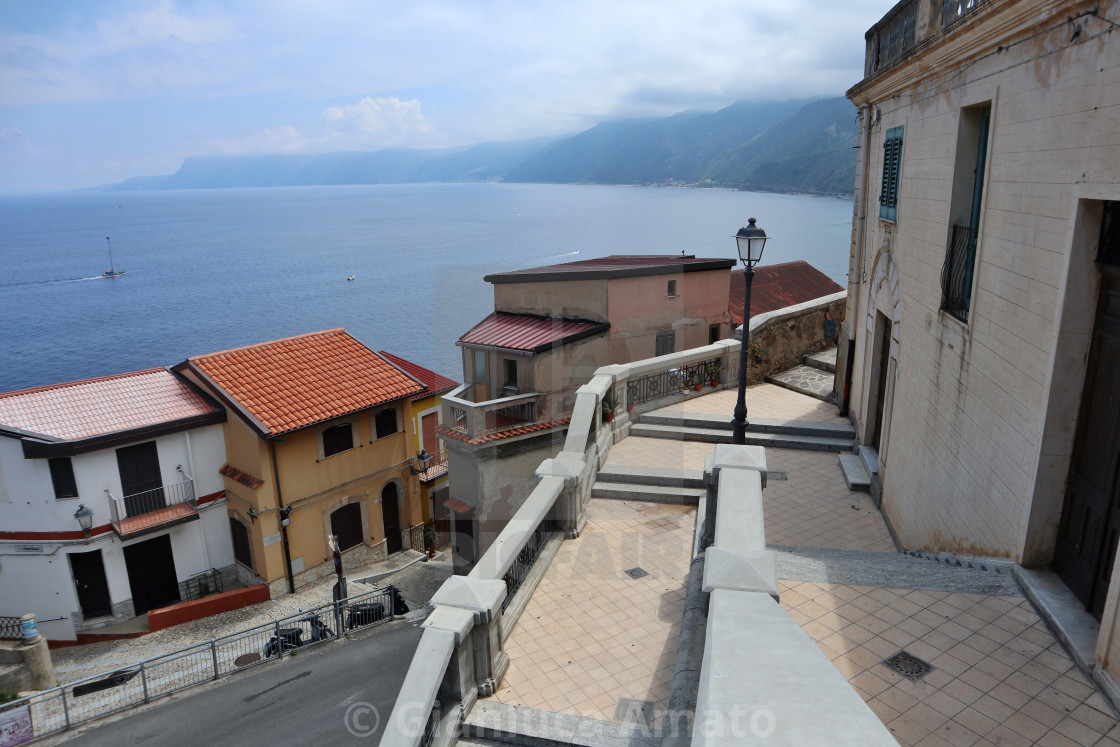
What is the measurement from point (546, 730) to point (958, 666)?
3.60m

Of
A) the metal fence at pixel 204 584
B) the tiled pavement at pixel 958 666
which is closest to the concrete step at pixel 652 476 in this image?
the tiled pavement at pixel 958 666

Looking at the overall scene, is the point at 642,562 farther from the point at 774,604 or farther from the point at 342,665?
the point at 342,665

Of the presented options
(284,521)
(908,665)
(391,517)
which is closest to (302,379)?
(284,521)

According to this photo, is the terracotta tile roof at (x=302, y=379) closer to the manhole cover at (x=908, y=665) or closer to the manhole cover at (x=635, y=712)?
the manhole cover at (x=635, y=712)

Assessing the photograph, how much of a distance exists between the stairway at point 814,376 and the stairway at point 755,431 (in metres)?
2.17

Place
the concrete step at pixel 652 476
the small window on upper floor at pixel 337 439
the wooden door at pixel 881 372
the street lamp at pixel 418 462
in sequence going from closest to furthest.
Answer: the concrete step at pixel 652 476 < the wooden door at pixel 881 372 < the small window on upper floor at pixel 337 439 < the street lamp at pixel 418 462

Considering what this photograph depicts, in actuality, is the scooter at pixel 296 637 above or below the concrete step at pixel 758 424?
below

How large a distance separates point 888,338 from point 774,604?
32.3 feet

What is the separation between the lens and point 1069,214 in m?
5.66

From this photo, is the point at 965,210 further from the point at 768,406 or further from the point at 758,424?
the point at 768,406

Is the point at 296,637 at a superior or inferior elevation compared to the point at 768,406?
inferior

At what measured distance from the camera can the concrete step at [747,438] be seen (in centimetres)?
1369

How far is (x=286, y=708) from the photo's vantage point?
15438 millimetres

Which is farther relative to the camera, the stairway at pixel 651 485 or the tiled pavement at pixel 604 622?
the stairway at pixel 651 485
